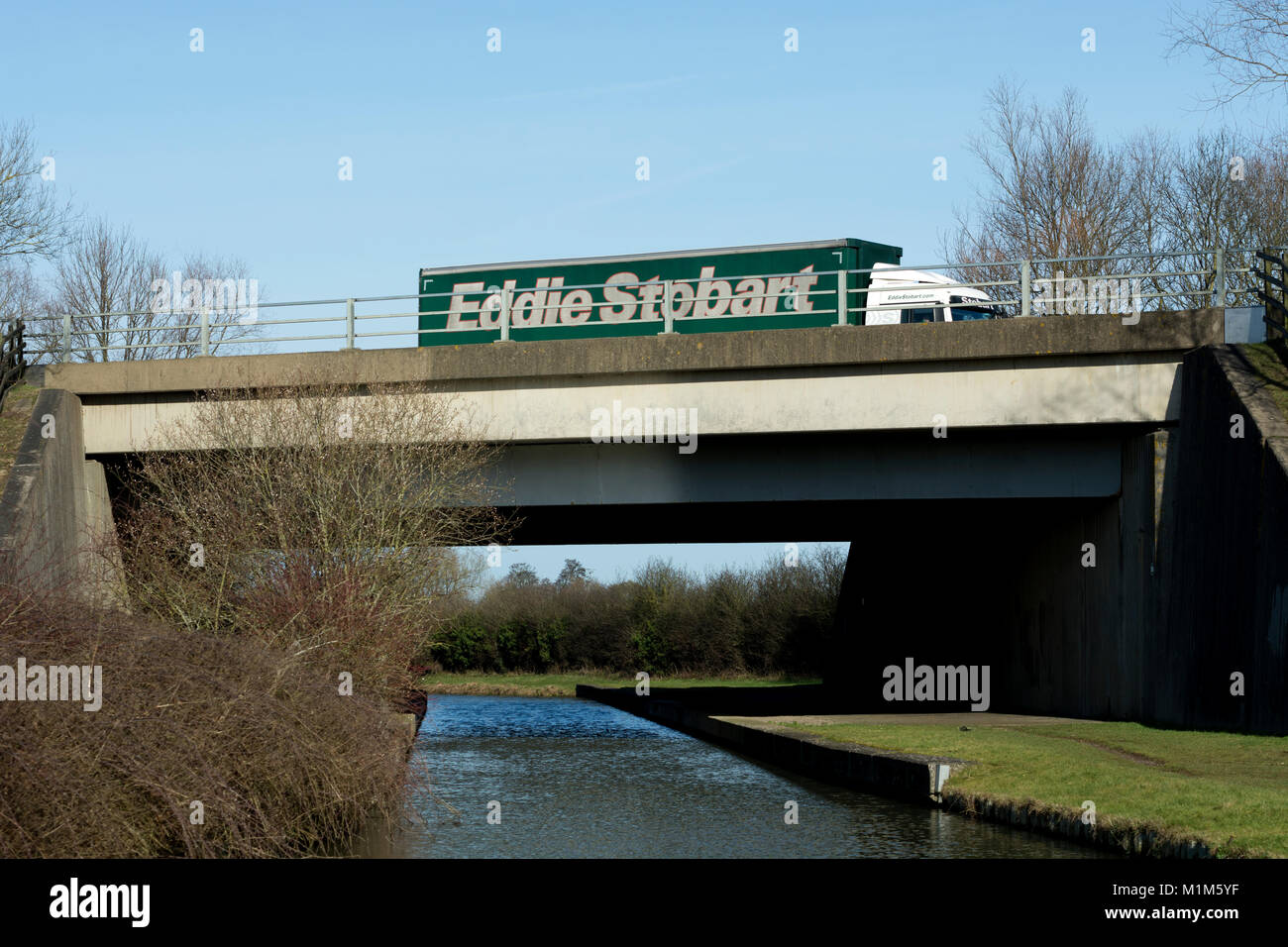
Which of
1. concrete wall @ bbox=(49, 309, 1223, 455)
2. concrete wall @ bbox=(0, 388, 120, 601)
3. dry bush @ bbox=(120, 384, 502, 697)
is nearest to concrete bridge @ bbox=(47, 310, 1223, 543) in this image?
concrete wall @ bbox=(49, 309, 1223, 455)

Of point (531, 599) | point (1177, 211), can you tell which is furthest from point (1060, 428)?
point (531, 599)

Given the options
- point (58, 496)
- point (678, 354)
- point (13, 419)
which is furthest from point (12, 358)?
point (678, 354)

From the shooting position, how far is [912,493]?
21453mm

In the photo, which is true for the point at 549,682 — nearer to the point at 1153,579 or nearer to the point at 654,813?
the point at 1153,579

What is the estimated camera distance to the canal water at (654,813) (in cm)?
1151

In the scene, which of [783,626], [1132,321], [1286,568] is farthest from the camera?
[783,626]

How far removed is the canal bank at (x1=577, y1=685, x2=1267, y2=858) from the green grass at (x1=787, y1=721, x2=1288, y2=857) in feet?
0.14

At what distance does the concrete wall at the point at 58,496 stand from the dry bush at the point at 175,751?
9.38m

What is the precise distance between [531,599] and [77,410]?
38.0m

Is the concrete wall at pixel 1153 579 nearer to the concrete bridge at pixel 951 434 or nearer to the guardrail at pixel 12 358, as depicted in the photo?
the concrete bridge at pixel 951 434
